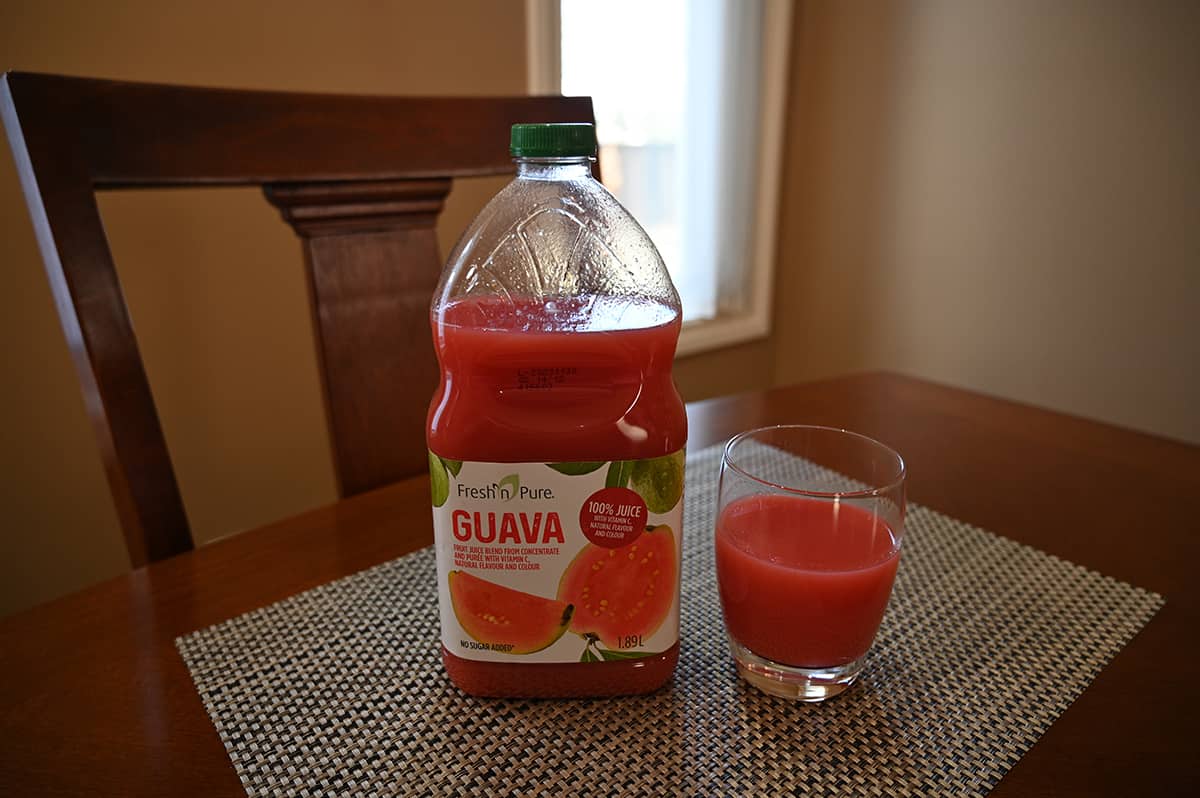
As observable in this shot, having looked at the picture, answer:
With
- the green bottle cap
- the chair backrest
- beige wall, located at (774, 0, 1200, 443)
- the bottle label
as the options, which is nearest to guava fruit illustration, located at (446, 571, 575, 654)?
the bottle label

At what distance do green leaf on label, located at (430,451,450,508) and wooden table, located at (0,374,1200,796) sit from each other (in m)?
0.19

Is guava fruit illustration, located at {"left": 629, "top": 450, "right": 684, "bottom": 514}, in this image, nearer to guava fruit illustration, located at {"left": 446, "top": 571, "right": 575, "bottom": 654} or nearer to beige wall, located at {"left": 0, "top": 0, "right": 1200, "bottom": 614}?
guava fruit illustration, located at {"left": 446, "top": 571, "right": 575, "bottom": 654}

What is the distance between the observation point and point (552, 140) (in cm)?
48

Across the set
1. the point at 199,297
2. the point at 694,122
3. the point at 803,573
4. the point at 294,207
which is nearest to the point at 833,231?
the point at 694,122

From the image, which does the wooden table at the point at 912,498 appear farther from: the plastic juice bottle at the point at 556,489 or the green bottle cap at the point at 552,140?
the green bottle cap at the point at 552,140

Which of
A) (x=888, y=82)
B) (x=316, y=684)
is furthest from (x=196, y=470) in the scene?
(x=888, y=82)

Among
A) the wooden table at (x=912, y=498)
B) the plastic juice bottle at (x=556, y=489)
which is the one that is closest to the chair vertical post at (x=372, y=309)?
the wooden table at (x=912, y=498)

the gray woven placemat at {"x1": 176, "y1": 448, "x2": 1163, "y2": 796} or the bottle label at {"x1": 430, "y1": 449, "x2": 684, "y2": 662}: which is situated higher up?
the bottle label at {"x1": 430, "y1": 449, "x2": 684, "y2": 662}

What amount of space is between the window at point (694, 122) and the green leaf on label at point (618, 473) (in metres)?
1.47

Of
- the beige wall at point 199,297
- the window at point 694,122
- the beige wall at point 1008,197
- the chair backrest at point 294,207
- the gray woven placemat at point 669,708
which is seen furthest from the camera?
the window at point 694,122

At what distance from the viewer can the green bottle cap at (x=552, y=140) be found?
0.48 metres

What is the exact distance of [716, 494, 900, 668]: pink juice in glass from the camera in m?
0.51

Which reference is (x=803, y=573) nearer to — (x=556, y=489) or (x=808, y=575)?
(x=808, y=575)

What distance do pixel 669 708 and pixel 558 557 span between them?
0.12 meters
